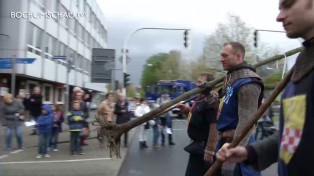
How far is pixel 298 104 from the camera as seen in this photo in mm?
1923

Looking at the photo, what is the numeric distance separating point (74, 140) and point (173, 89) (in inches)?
987

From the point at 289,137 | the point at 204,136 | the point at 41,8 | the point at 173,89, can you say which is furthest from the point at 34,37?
the point at 289,137

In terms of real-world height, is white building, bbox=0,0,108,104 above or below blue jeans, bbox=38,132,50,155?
above

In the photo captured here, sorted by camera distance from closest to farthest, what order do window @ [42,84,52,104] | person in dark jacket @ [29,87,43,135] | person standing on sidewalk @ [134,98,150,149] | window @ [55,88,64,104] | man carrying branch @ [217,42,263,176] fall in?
man carrying branch @ [217,42,263,176], person standing on sidewalk @ [134,98,150,149], person in dark jacket @ [29,87,43,135], window @ [42,84,52,104], window @ [55,88,64,104]

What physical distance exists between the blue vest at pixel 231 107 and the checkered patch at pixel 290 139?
71.4 inches

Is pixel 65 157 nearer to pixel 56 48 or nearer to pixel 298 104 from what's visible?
pixel 298 104

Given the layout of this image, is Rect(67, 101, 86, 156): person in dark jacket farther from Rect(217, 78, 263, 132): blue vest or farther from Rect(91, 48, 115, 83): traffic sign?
Rect(217, 78, 263, 132): blue vest

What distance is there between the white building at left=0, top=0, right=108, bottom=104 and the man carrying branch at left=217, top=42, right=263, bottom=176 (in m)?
10.6

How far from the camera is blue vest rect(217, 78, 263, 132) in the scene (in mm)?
3830

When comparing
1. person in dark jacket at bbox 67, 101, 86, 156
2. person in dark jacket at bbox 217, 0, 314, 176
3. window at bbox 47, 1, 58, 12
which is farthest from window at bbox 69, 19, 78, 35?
person in dark jacket at bbox 217, 0, 314, 176

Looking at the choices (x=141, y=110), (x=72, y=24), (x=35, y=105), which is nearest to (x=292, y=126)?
(x=141, y=110)

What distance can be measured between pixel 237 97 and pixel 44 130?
8472 mm

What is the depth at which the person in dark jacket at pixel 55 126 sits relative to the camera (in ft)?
40.5

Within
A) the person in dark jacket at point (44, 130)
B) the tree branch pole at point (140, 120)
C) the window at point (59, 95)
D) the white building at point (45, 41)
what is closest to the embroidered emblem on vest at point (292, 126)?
the tree branch pole at point (140, 120)
